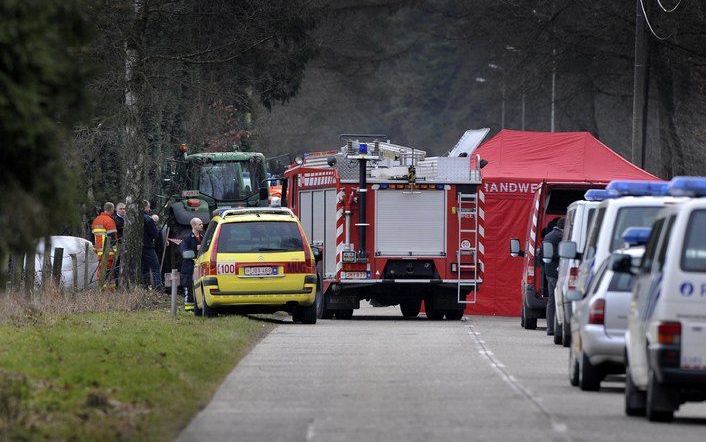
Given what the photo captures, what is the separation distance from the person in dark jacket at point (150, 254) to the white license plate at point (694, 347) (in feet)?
70.7

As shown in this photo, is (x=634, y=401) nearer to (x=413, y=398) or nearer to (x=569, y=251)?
(x=413, y=398)

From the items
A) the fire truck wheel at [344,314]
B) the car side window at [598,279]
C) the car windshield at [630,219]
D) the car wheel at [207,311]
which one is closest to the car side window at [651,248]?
the car side window at [598,279]

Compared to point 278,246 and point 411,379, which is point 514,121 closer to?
point 278,246

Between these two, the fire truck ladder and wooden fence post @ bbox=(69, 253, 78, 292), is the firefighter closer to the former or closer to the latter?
wooden fence post @ bbox=(69, 253, 78, 292)

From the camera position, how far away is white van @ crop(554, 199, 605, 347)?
2305cm

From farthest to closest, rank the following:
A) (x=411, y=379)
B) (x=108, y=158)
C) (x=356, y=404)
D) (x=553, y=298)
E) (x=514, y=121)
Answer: (x=514, y=121) < (x=108, y=158) < (x=553, y=298) < (x=411, y=379) < (x=356, y=404)

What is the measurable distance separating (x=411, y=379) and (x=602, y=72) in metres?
34.4

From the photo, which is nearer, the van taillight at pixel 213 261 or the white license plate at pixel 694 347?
the white license plate at pixel 694 347

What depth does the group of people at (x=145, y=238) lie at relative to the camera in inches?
1342

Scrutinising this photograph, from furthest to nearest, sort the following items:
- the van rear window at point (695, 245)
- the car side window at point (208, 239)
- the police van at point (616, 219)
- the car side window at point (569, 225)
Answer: the car side window at point (208, 239) → the car side window at point (569, 225) → the police van at point (616, 219) → the van rear window at point (695, 245)

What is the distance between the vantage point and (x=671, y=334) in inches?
519

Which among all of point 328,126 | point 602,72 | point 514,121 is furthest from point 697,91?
point 328,126

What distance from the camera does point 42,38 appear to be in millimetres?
10977

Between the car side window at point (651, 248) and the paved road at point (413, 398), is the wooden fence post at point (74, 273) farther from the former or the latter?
the car side window at point (651, 248)
